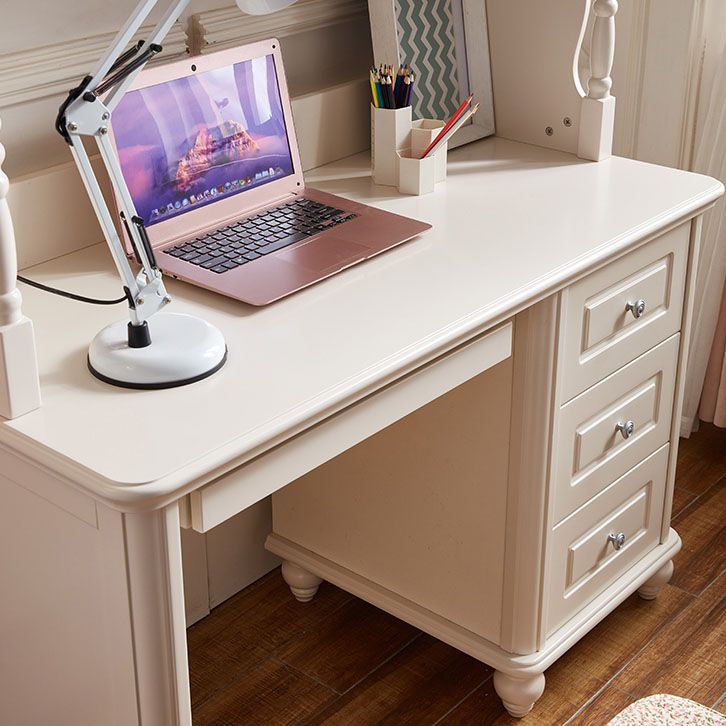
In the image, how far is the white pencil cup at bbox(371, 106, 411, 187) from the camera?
1.76 metres

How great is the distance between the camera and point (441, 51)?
1.91 m

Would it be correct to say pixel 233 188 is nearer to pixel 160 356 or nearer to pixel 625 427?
pixel 160 356

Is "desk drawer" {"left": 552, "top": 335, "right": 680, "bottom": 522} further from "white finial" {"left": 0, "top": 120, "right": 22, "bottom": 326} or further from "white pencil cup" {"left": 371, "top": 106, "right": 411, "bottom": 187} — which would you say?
"white finial" {"left": 0, "top": 120, "right": 22, "bottom": 326}

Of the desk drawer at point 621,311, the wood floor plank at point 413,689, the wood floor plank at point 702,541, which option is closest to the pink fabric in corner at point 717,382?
the wood floor plank at point 702,541

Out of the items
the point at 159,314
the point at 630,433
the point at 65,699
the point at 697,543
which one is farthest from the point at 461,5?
the point at 65,699

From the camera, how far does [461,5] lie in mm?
1942

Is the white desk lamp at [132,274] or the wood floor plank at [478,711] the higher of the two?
the white desk lamp at [132,274]

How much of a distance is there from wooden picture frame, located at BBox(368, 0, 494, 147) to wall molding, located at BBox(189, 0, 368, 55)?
Answer: 12 cm

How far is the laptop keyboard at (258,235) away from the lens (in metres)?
1.49

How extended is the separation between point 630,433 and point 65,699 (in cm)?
96

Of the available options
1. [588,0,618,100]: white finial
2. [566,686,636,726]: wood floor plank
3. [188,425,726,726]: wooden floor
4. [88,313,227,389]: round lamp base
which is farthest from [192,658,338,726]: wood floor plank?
[588,0,618,100]: white finial

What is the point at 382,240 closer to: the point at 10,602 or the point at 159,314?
the point at 159,314

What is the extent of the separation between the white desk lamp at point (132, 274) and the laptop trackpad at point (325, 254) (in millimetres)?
238

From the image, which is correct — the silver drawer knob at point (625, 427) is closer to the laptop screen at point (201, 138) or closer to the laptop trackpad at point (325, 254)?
the laptop trackpad at point (325, 254)
